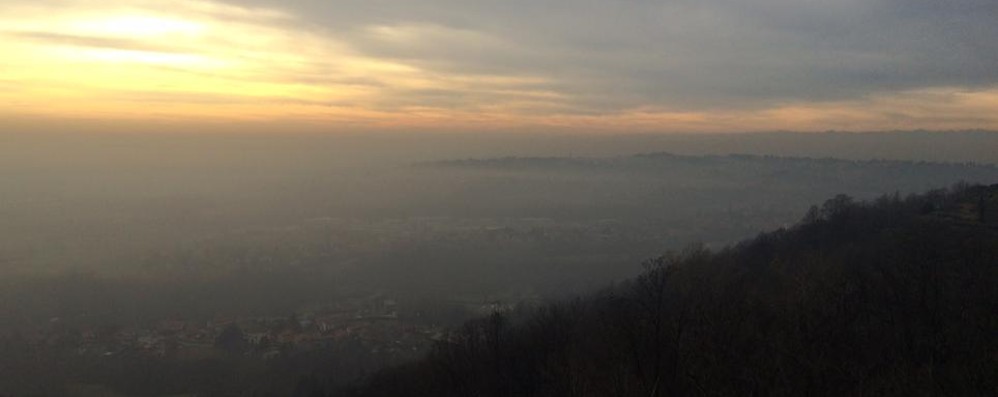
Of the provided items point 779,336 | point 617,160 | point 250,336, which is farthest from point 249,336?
point 617,160

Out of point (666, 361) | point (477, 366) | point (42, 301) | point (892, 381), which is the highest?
point (892, 381)

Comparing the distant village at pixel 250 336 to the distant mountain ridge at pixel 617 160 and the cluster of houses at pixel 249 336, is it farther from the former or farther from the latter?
the distant mountain ridge at pixel 617 160

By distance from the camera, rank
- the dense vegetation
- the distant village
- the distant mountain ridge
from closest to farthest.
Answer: the dense vegetation, the distant village, the distant mountain ridge

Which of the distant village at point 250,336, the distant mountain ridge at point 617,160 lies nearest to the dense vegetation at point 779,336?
the distant village at point 250,336

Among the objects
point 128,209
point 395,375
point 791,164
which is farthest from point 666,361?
point 791,164

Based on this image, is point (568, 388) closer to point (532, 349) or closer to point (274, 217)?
point (532, 349)

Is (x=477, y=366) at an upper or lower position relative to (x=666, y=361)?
lower

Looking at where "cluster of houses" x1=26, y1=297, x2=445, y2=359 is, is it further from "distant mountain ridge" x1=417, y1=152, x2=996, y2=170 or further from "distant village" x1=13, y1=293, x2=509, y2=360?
"distant mountain ridge" x1=417, y1=152, x2=996, y2=170

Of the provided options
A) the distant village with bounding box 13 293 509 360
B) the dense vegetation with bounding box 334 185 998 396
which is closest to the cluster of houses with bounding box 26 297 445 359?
the distant village with bounding box 13 293 509 360
